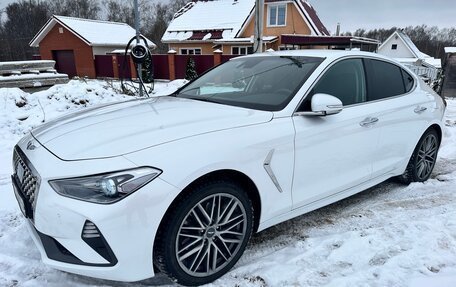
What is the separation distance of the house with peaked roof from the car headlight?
23.0 meters

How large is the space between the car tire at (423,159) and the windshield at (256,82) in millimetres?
1866

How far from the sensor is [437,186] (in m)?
4.36

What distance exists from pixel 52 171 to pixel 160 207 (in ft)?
2.27

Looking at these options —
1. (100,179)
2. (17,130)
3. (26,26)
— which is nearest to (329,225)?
(100,179)

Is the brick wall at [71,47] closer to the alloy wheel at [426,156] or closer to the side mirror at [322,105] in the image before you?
the alloy wheel at [426,156]

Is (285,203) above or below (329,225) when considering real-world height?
above

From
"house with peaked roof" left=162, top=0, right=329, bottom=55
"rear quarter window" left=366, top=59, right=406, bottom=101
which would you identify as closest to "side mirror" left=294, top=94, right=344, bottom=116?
"rear quarter window" left=366, top=59, right=406, bottom=101

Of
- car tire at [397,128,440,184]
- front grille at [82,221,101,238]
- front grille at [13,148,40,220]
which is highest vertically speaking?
front grille at [13,148,40,220]

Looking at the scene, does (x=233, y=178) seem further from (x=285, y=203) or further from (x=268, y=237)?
(x=268, y=237)

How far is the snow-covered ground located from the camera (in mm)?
2561

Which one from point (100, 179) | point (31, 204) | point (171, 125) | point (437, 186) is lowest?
point (437, 186)

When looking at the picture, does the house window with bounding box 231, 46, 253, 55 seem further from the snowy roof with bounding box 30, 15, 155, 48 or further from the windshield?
the windshield

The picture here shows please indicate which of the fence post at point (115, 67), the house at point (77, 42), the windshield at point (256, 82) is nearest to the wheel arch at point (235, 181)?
the windshield at point (256, 82)

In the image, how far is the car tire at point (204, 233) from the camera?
2256mm
